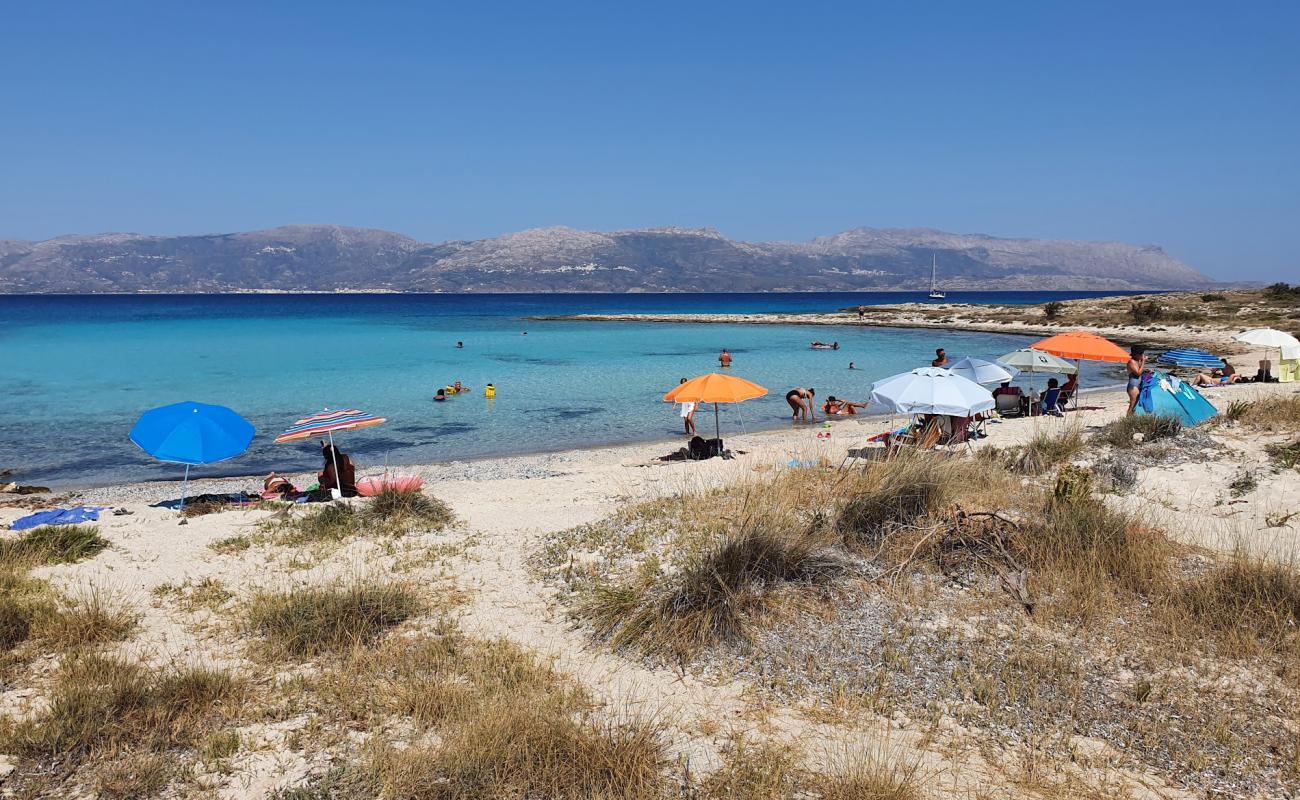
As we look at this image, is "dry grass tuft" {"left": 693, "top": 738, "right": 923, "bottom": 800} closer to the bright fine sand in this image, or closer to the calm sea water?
the bright fine sand

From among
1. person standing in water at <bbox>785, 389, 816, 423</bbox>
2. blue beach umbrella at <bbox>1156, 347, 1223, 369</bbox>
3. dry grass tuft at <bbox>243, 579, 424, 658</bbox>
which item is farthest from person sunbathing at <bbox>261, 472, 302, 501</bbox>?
blue beach umbrella at <bbox>1156, 347, 1223, 369</bbox>

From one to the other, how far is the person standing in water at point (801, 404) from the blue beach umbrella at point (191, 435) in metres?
13.5

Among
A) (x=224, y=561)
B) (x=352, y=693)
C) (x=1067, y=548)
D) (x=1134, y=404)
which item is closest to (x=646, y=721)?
(x=352, y=693)

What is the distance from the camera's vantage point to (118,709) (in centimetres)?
436

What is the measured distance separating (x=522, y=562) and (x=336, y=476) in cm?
542

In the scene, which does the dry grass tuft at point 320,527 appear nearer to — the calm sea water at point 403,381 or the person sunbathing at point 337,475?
the person sunbathing at point 337,475

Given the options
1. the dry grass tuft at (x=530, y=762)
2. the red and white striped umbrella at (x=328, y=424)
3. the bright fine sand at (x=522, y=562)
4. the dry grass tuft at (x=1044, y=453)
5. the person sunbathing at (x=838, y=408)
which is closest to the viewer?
the dry grass tuft at (x=530, y=762)

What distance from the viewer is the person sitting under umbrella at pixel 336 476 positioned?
11359 millimetres

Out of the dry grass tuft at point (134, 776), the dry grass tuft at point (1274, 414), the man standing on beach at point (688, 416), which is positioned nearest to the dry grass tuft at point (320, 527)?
the dry grass tuft at point (134, 776)

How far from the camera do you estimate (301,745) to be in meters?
4.13

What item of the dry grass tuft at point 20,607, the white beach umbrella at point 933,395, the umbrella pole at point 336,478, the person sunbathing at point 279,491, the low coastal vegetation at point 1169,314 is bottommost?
the low coastal vegetation at point 1169,314

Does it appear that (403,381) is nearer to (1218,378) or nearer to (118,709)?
(118,709)

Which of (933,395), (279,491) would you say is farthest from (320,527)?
(933,395)

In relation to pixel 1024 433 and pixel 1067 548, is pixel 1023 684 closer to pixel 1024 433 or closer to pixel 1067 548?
pixel 1067 548
